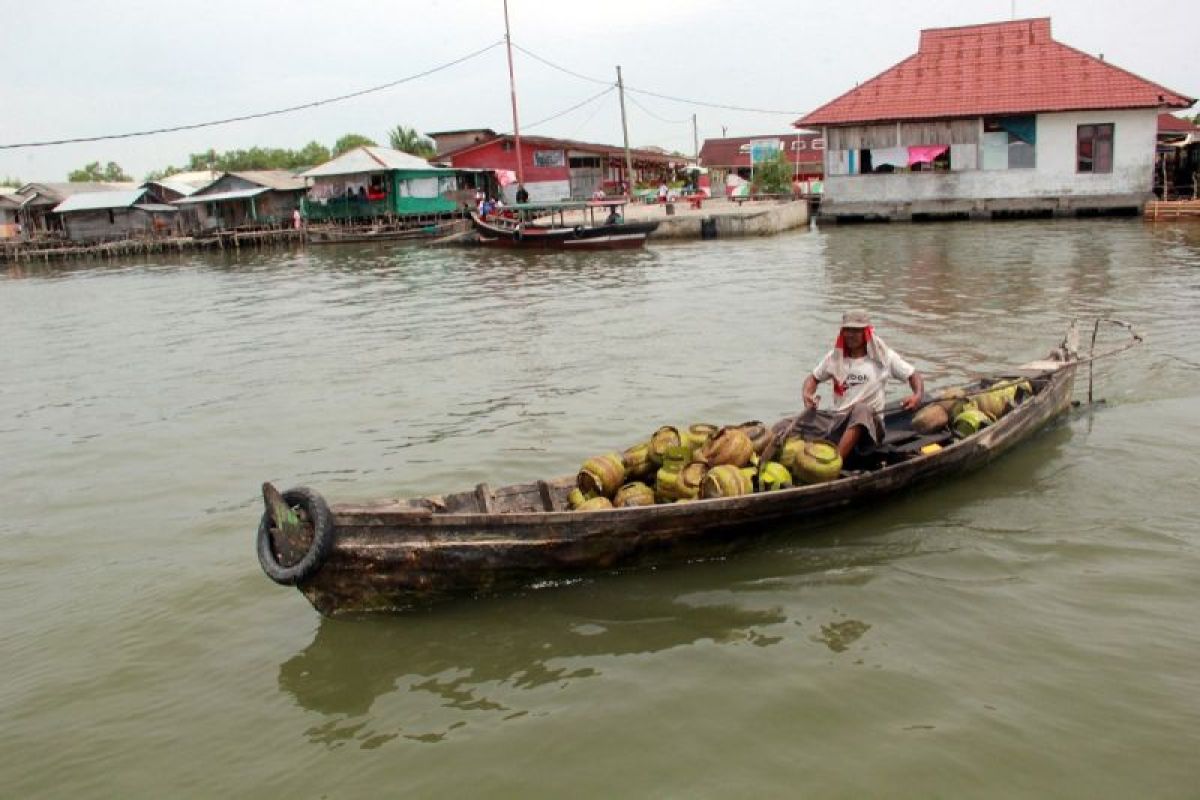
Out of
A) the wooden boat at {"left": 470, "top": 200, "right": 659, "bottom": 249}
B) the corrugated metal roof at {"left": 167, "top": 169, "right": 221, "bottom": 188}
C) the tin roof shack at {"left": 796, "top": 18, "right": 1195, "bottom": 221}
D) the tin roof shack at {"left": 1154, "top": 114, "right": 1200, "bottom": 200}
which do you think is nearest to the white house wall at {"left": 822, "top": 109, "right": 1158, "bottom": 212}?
the tin roof shack at {"left": 796, "top": 18, "right": 1195, "bottom": 221}

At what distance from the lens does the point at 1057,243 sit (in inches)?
952

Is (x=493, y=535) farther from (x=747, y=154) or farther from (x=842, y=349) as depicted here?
(x=747, y=154)

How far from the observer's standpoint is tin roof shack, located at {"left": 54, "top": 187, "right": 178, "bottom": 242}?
4828cm

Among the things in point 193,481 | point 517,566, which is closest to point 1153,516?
point 517,566

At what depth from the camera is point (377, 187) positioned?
4262 centimetres

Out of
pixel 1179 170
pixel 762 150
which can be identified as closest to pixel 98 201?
pixel 762 150

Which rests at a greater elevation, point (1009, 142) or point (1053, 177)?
point (1009, 142)

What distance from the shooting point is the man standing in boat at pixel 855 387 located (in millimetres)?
6645

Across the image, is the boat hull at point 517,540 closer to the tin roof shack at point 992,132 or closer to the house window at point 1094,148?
the tin roof shack at point 992,132

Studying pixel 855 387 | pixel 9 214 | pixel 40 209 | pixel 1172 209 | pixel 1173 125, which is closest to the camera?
pixel 855 387

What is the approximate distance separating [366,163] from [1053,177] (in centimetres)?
2827

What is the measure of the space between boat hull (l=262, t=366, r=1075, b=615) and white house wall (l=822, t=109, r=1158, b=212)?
28.1 meters

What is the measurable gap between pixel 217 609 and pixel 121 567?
133cm

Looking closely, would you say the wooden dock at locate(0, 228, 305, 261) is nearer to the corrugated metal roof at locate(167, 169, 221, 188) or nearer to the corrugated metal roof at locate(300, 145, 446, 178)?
the corrugated metal roof at locate(300, 145, 446, 178)
